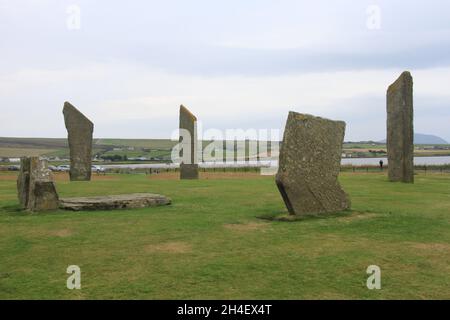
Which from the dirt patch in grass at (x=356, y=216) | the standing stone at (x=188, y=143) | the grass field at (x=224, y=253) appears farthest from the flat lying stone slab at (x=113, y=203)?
the standing stone at (x=188, y=143)

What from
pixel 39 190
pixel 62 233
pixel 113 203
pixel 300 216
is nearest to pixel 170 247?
pixel 62 233

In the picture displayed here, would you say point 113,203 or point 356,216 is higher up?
point 113,203

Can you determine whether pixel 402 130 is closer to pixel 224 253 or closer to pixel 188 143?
pixel 188 143

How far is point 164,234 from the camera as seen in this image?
9.91 metres

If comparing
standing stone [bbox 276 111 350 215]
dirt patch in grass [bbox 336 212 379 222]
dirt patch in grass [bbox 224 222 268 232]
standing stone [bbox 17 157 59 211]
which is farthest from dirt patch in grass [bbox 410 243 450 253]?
standing stone [bbox 17 157 59 211]

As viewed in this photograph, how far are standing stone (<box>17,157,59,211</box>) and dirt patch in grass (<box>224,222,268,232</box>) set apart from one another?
18.9ft

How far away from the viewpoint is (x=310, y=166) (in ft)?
40.4

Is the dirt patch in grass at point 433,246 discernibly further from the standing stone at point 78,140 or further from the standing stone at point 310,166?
the standing stone at point 78,140

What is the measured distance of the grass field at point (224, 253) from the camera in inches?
244

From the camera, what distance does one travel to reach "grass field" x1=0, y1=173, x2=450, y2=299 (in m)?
6.21

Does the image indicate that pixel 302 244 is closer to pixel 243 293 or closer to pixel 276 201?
pixel 243 293

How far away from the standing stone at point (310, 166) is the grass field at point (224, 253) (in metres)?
0.62

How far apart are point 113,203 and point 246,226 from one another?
488cm

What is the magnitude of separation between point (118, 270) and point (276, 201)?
30.7ft
